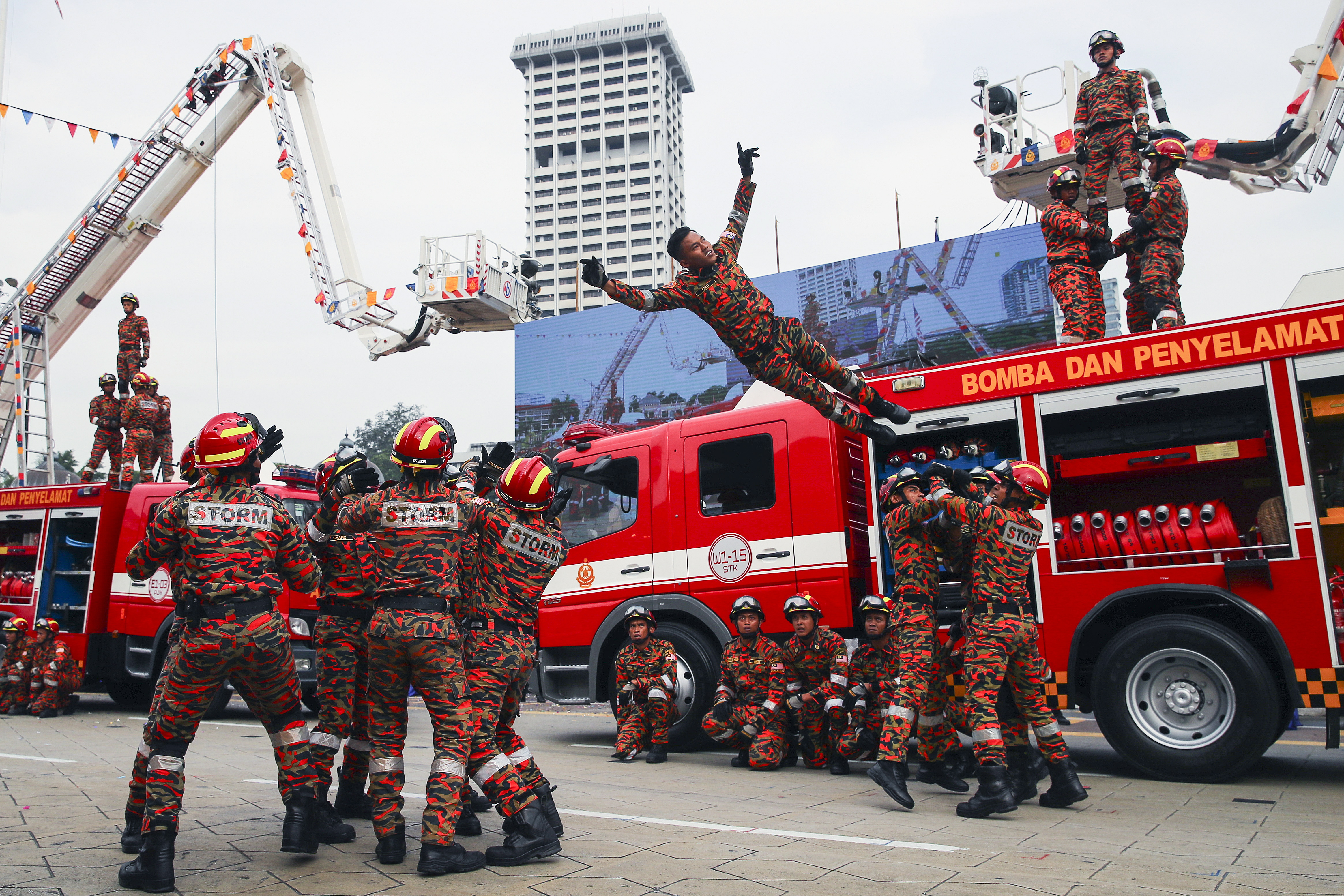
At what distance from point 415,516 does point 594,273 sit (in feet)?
6.28

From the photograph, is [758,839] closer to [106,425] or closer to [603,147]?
[106,425]

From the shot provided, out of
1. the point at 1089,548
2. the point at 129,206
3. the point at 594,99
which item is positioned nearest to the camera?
the point at 1089,548

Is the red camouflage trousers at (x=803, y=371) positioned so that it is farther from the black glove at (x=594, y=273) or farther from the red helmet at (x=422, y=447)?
the red helmet at (x=422, y=447)

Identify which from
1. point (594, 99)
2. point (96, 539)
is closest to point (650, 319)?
point (96, 539)

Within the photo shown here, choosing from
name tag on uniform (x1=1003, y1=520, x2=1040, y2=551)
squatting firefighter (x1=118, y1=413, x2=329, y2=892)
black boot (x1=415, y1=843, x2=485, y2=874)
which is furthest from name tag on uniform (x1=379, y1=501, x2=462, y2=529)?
name tag on uniform (x1=1003, y1=520, x2=1040, y2=551)

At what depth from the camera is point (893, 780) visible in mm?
4941

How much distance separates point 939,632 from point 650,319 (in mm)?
24664

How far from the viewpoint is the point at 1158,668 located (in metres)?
5.72

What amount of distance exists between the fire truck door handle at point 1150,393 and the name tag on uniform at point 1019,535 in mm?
1374

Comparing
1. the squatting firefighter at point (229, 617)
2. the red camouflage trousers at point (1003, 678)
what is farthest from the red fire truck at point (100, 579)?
the red camouflage trousers at point (1003, 678)

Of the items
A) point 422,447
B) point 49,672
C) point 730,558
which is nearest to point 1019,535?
point 730,558

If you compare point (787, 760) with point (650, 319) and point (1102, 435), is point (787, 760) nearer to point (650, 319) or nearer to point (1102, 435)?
point (1102, 435)

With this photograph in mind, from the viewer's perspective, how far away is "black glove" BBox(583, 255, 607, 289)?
5.15 metres

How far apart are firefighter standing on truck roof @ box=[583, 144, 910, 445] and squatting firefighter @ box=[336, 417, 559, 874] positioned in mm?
1865
